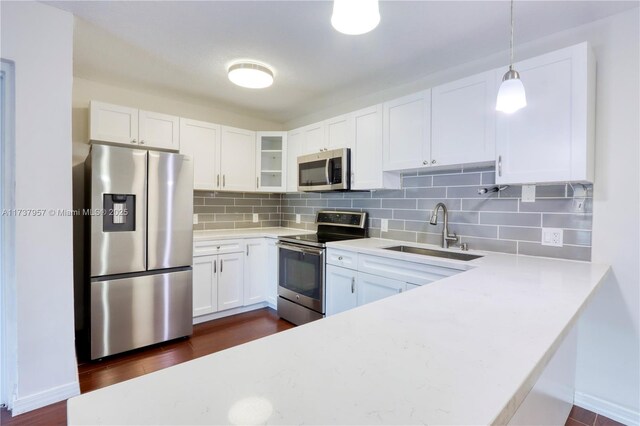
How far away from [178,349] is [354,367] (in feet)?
8.04

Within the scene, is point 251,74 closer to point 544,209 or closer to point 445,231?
point 445,231

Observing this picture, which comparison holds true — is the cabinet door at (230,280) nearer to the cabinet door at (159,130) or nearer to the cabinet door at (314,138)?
the cabinet door at (159,130)

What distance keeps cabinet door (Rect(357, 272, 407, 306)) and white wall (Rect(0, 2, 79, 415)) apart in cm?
196

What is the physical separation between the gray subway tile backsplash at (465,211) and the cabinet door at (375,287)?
2.08 ft

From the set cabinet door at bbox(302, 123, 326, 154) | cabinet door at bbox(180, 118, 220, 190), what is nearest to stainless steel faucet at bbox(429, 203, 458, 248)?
cabinet door at bbox(302, 123, 326, 154)

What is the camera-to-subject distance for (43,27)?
1.78 meters

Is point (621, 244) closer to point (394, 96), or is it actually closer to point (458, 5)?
point (458, 5)

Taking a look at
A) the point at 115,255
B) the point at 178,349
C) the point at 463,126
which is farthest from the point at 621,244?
the point at 115,255

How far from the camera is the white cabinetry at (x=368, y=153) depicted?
2.71m

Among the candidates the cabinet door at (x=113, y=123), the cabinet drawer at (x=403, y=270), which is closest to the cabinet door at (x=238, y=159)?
the cabinet door at (x=113, y=123)

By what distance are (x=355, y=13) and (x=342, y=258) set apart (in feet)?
6.29

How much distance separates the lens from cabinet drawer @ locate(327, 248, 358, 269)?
2.52m

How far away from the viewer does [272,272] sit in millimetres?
3357

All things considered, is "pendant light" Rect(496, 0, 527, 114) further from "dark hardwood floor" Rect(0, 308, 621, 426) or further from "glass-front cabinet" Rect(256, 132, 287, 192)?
"glass-front cabinet" Rect(256, 132, 287, 192)
